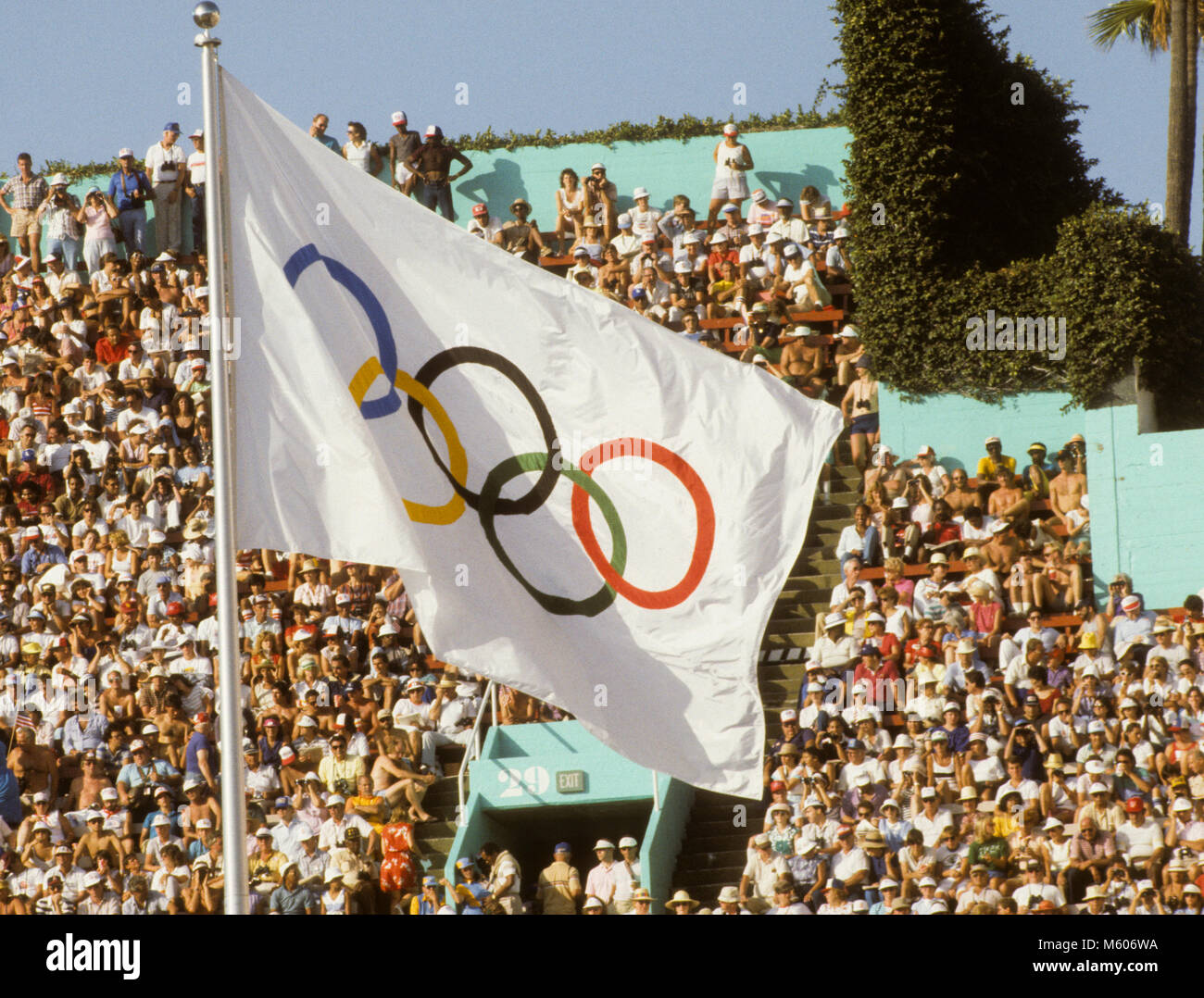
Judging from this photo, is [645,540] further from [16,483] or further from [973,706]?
[16,483]

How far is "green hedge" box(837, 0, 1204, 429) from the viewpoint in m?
21.9

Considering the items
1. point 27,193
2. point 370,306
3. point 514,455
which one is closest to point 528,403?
point 514,455

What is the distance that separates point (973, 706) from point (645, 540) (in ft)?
28.9

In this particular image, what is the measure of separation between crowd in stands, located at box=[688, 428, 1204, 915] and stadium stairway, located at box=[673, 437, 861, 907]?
656mm

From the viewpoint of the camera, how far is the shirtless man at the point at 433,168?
27594 mm

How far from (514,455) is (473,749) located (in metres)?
10.5

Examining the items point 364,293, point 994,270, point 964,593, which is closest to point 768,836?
point 964,593

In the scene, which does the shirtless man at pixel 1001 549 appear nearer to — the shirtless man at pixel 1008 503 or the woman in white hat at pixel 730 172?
the shirtless man at pixel 1008 503

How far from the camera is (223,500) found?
8016 millimetres

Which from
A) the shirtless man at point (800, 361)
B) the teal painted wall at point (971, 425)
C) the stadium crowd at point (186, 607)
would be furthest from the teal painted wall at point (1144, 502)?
the stadium crowd at point (186, 607)

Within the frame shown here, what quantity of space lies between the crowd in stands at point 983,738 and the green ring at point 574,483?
23.0ft

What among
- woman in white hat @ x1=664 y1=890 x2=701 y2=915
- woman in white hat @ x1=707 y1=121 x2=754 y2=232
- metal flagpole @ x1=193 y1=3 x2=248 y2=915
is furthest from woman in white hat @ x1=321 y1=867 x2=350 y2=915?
woman in white hat @ x1=707 y1=121 x2=754 y2=232

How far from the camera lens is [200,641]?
68.5 feet

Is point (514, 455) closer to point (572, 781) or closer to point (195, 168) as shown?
point (572, 781)
